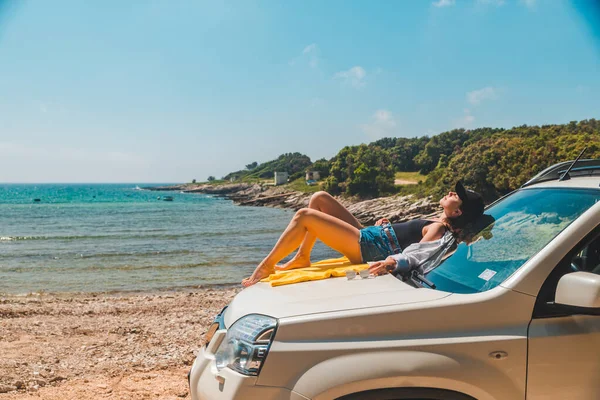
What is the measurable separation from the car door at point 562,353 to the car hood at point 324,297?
477mm

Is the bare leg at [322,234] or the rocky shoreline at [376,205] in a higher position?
the bare leg at [322,234]

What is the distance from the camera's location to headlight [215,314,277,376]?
2336 millimetres

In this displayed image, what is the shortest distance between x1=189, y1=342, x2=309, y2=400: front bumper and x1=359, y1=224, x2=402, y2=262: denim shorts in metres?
2.04

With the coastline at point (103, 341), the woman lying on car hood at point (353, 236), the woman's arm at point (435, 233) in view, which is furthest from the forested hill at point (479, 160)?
the coastline at point (103, 341)

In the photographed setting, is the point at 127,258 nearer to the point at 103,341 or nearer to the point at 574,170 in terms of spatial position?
the point at 103,341

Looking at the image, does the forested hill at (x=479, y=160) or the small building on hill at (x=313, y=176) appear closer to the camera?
the forested hill at (x=479, y=160)

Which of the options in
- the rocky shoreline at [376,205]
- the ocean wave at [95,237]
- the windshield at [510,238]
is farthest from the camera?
the rocky shoreline at [376,205]

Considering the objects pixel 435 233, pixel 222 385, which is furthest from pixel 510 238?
pixel 222 385

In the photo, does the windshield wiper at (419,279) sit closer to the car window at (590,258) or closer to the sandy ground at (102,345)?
the car window at (590,258)

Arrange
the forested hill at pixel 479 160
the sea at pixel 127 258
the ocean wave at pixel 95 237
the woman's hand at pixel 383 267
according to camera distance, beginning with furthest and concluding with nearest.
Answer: the forested hill at pixel 479 160 < the ocean wave at pixel 95 237 < the sea at pixel 127 258 < the woman's hand at pixel 383 267

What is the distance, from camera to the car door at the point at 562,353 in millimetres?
2279

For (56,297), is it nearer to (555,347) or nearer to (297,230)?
(297,230)

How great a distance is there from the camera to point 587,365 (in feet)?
7.54

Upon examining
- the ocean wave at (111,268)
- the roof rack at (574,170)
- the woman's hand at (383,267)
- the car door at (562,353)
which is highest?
the roof rack at (574,170)
